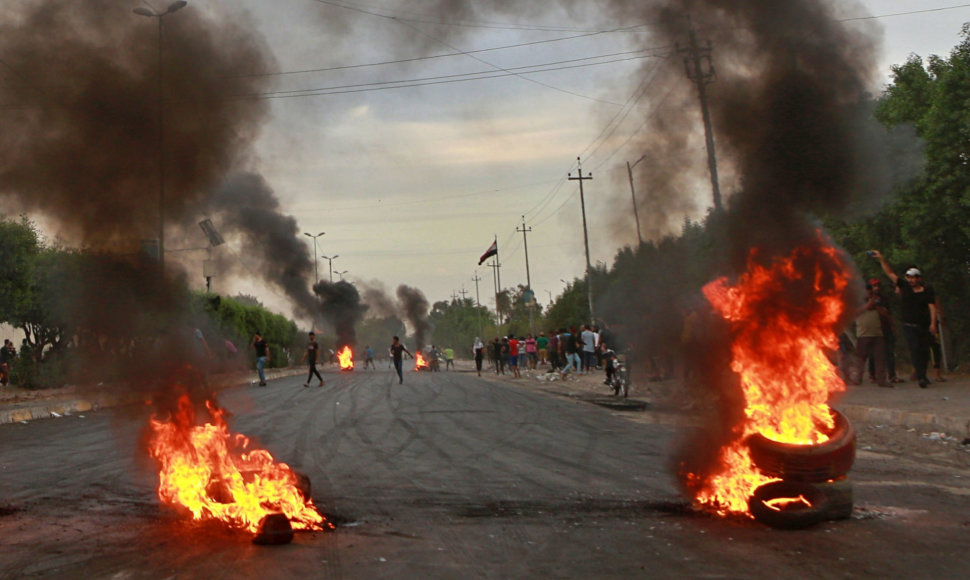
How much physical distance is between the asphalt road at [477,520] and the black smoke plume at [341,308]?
5798 centimetres

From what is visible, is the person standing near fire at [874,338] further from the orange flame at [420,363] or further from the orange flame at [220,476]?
the orange flame at [420,363]

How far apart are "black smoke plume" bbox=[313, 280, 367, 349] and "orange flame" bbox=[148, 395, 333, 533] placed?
61928 millimetres

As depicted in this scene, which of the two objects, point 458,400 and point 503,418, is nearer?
point 503,418

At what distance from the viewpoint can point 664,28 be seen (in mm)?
7812

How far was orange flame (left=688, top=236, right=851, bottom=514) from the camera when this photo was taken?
6574 mm

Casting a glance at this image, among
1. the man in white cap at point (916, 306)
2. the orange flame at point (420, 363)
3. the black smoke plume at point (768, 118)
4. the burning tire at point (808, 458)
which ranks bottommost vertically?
the burning tire at point (808, 458)

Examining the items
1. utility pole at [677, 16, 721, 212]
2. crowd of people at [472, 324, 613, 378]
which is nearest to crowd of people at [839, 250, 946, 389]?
crowd of people at [472, 324, 613, 378]

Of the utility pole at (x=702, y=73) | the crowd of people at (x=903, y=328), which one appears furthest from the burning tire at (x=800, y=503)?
the crowd of people at (x=903, y=328)

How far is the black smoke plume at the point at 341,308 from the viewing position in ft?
229

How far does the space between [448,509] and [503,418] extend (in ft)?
27.1

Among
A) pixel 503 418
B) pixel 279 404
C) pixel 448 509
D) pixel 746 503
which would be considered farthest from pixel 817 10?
pixel 279 404

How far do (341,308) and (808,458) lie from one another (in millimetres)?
66646

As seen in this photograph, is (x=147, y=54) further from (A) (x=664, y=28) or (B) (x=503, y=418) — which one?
(B) (x=503, y=418)

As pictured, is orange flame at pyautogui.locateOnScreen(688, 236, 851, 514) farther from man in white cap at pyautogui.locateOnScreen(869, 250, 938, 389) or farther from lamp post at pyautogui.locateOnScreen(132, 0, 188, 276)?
man in white cap at pyautogui.locateOnScreen(869, 250, 938, 389)
